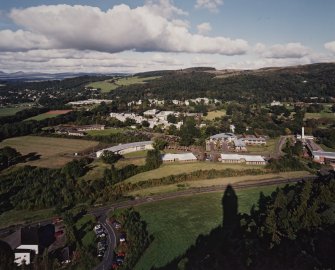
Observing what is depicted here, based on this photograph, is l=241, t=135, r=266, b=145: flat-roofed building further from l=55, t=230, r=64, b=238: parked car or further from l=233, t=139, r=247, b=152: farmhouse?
l=55, t=230, r=64, b=238: parked car

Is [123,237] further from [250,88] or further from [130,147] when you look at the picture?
[250,88]

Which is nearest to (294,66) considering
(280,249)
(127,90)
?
(127,90)

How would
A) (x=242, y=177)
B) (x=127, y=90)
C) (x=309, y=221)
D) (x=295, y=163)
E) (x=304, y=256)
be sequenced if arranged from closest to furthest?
1. (x=304, y=256)
2. (x=309, y=221)
3. (x=242, y=177)
4. (x=295, y=163)
5. (x=127, y=90)

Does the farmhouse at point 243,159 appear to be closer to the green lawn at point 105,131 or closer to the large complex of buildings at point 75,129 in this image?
the green lawn at point 105,131

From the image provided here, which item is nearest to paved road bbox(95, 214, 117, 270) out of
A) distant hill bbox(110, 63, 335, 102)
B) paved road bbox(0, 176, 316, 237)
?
paved road bbox(0, 176, 316, 237)

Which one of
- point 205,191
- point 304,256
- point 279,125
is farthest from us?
point 279,125

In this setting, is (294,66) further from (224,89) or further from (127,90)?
(127,90)

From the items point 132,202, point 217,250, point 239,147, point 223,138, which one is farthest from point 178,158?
point 217,250

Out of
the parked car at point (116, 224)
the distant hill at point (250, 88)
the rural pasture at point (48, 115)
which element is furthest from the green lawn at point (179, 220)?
the distant hill at point (250, 88)
